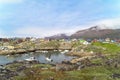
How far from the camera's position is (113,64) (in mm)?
68750

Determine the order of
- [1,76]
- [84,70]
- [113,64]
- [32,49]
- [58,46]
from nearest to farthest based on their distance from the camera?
[1,76] < [84,70] < [113,64] < [32,49] < [58,46]

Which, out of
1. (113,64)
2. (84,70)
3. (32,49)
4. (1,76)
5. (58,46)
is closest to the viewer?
(1,76)

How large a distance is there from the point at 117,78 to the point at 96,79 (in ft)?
13.1

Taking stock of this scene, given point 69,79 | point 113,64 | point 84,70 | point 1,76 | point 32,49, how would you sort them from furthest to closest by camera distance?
point 32,49
point 113,64
point 84,70
point 1,76
point 69,79

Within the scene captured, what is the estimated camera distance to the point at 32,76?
5450cm

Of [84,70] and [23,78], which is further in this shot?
[84,70]

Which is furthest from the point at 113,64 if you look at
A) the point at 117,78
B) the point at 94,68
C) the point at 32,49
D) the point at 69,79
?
the point at 32,49

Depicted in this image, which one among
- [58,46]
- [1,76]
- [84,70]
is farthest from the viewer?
[58,46]

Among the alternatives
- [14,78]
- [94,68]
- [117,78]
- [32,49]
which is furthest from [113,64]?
[32,49]

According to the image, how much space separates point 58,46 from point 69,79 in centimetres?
11687

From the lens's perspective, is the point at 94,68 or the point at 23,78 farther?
the point at 94,68

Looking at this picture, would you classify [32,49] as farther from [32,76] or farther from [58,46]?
[32,76]

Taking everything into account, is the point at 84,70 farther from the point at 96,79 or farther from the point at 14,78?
the point at 14,78

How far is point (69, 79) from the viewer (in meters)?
51.4
